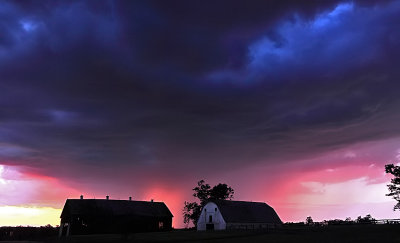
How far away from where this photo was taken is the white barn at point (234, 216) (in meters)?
84.3

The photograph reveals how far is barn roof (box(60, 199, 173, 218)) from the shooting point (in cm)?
7821

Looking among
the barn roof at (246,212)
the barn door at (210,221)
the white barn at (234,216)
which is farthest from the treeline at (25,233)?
the barn roof at (246,212)

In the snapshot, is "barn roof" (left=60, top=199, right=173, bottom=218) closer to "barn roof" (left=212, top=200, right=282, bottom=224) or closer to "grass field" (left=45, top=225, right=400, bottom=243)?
"barn roof" (left=212, top=200, right=282, bottom=224)

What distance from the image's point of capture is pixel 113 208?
8300cm

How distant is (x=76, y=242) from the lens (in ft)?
163

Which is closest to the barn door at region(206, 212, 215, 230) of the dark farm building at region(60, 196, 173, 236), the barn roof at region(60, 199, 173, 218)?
the dark farm building at region(60, 196, 173, 236)

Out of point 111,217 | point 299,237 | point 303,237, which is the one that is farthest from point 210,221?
point 303,237

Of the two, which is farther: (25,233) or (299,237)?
(25,233)

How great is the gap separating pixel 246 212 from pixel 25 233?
47.4 meters

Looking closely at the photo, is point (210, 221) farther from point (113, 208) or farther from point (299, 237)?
point (299, 237)

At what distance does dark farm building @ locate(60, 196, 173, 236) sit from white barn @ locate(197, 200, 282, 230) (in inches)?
360

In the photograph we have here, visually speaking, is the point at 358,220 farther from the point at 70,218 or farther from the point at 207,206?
the point at 70,218

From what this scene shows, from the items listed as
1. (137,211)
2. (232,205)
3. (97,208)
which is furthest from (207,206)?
(97,208)

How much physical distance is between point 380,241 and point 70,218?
2286 inches
